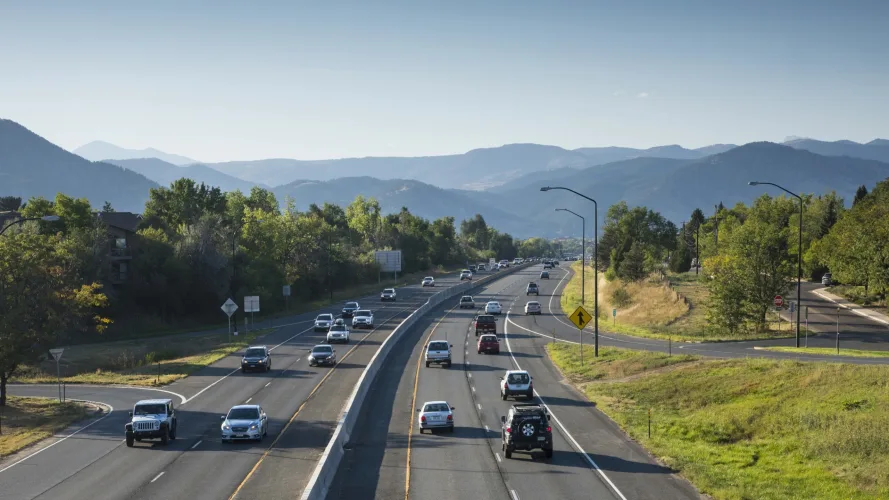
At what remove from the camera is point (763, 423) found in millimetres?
32469

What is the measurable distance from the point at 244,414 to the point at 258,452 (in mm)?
2545

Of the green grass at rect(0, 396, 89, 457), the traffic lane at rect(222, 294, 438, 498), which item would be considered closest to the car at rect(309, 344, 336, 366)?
the traffic lane at rect(222, 294, 438, 498)

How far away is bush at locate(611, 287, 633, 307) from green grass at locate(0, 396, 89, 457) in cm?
6931

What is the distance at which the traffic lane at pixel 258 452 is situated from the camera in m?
25.2

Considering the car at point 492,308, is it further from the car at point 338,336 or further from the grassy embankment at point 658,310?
the car at point 338,336

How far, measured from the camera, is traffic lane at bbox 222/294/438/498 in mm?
25312

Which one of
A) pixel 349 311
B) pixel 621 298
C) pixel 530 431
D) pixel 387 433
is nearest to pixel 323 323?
pixel 349 311

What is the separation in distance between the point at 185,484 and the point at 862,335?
1941 inches

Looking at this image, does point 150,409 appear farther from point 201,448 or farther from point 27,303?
point 27,303

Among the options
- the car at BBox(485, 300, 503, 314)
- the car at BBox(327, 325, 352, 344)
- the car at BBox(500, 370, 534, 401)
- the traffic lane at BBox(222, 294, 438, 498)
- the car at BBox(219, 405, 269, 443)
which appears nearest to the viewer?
the traffic lane at BBox(222, 294, 438, 498)

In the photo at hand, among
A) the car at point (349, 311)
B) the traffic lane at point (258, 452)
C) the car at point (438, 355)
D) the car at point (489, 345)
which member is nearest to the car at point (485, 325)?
the car at point (489, 345)

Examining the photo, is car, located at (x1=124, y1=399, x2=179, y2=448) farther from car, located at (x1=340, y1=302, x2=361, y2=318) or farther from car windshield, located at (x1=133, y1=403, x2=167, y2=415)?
car, located at (x1=340, y1=302, x2=361, y2=318)

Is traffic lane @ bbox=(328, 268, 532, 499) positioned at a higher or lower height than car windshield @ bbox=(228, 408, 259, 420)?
lower

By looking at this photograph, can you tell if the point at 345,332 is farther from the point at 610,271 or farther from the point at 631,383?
the point at 610,271
